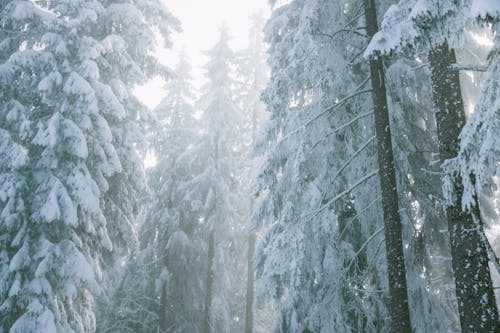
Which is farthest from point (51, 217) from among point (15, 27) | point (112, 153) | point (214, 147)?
point (214, 147)

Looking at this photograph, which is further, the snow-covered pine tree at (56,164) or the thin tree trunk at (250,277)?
the thin tree trunk at (250,277)

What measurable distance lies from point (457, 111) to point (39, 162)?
31.1ft

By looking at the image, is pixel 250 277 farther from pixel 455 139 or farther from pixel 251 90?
pixel 455 139

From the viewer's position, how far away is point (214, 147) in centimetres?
2048

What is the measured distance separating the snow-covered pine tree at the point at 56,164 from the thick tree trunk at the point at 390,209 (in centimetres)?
694

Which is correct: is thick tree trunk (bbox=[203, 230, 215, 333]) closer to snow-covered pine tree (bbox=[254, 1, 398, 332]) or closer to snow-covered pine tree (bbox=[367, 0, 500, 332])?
snow-covered pine tree (bbox=[254, 1, 398, 332])

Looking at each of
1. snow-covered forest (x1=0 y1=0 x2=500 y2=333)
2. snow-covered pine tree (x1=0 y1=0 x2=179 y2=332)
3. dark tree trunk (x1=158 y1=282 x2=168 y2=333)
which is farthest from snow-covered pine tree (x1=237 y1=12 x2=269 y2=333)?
snow-covered pine tree (x1=0 y1=0 x2=179 y2=332)

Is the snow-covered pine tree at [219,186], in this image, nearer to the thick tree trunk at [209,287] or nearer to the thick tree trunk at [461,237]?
the thick tree trunk at [209,287]

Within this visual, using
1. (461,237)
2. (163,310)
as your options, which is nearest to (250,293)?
(163,310)

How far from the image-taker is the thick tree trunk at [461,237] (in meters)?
4.98

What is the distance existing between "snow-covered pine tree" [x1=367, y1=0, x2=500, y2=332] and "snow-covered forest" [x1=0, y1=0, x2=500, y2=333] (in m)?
0.02

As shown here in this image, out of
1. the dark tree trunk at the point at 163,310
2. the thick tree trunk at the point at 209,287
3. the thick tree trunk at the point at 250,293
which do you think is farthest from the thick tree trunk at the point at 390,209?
the dark tree trunk at the point at 163,310

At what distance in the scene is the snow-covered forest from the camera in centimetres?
570

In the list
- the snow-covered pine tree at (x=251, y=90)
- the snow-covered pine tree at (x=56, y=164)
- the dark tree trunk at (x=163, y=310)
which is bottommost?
the dark tree trunk at (x=163, y=310)
